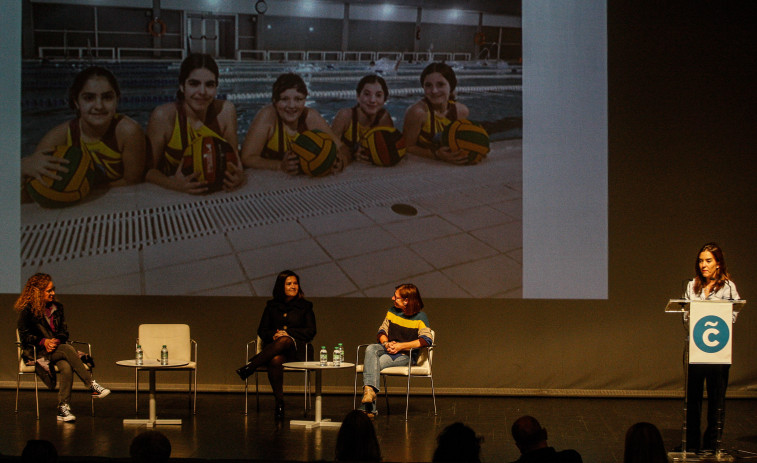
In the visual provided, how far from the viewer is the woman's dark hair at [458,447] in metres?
2.53

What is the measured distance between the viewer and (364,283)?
661 centimetres

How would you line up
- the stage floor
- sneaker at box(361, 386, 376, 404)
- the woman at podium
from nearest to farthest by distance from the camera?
the woman at podium < the stage floor < sneaker at box(361, 386, 376, 404)

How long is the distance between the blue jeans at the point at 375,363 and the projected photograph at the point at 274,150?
0.81 m

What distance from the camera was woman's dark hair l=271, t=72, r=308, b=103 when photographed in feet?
21.9

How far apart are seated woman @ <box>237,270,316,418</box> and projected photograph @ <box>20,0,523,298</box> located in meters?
0.60

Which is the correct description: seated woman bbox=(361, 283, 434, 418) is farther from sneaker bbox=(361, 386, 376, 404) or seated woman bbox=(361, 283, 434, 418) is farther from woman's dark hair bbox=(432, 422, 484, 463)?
woman's dark hair bbox=(432, 422, 484, 463)

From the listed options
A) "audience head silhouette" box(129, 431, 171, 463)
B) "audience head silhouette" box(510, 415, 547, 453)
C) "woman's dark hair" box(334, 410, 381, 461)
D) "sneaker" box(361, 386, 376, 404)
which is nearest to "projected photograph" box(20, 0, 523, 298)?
"sneaker" box(361, 386, 376, 404)

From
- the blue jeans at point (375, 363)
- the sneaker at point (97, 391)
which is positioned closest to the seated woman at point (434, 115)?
Result: the blue jeans at point (375, 363)

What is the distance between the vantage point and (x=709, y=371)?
4.66 m

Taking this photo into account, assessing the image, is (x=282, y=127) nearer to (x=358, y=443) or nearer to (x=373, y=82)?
(x=373, y=82)

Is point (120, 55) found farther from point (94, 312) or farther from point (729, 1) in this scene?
point (729, 1)

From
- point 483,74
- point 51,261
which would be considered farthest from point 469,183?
point 51,261

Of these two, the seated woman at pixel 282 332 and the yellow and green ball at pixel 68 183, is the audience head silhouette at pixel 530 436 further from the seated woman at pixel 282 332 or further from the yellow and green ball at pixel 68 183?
the yellow and green ball at pixel 68 183

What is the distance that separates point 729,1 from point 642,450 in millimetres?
4993
